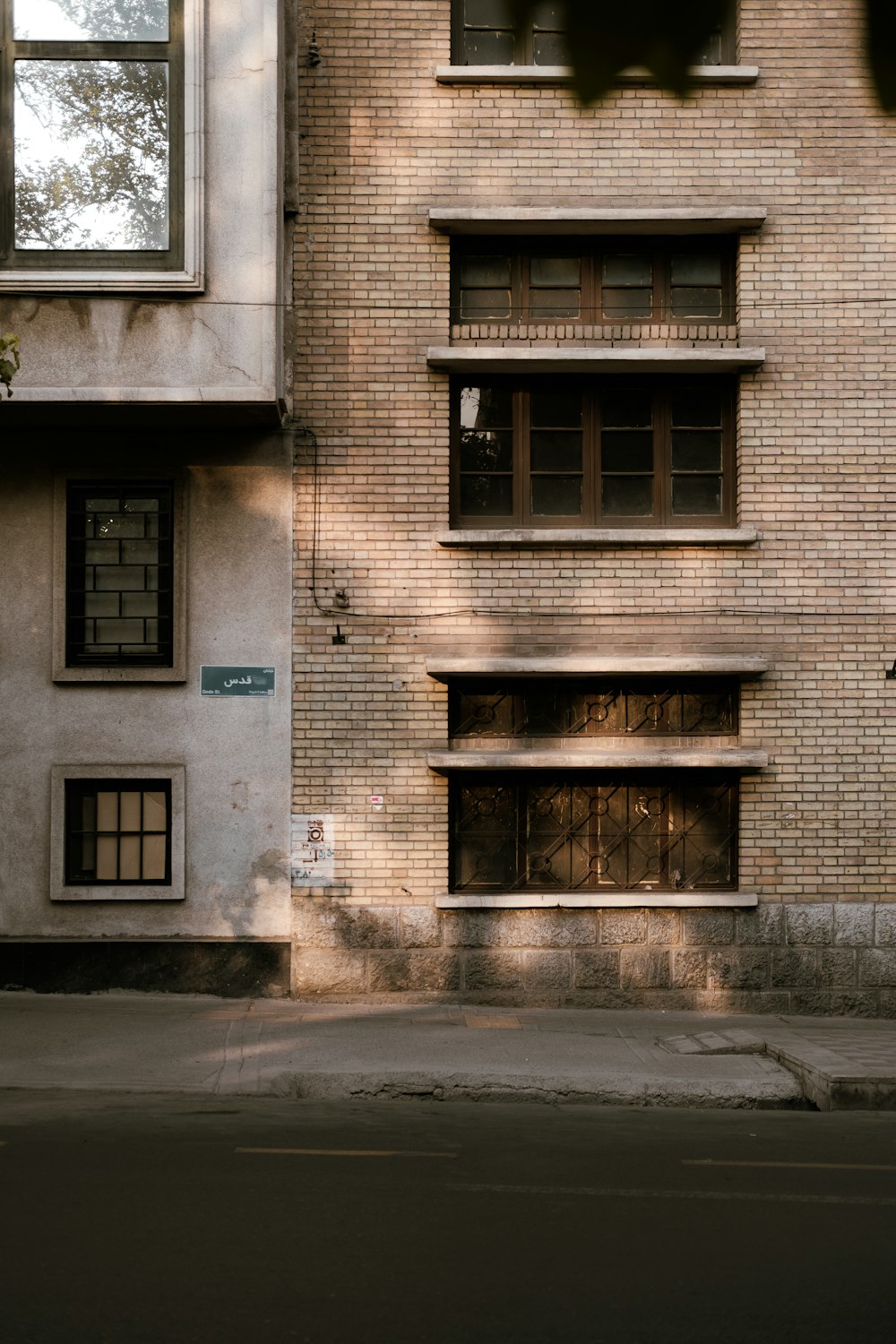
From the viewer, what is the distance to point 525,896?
39.0ft

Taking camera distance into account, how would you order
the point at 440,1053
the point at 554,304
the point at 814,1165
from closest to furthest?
the point at 814,1165 → the point at 440,1053 → the point at 554,304

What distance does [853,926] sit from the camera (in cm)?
1197

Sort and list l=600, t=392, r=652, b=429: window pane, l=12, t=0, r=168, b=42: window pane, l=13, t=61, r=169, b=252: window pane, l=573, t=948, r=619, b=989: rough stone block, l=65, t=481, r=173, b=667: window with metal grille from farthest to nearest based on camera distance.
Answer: l=600, t=392, r=652, b=429: window pane
l=65, t=481, r=173, b=667: window with metal grille
l=573, t=948, r=619, b=989: rough stone block
l=13, t=61, r=169, b=252: window pane
l=12, t=0, r=168, b=42: window pane

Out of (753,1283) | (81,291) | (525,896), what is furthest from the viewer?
(525,896)

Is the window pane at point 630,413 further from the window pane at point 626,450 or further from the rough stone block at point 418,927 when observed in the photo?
the rough stone block at point 418,927

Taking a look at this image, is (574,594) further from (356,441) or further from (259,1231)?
(259,1231)

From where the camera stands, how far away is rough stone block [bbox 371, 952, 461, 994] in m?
11.9

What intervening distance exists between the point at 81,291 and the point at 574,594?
185 inches

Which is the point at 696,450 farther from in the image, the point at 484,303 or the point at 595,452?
the point at 484,303

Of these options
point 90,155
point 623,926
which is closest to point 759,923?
point 623,926

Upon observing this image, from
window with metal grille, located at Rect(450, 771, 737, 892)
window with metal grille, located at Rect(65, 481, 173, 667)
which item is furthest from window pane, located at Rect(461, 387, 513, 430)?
window with metal grille, located at Rect(450, 771, 737, 892)

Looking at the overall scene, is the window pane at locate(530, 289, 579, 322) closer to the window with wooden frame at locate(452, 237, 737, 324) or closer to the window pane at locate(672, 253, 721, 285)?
the window with wooden frame at locate(452, 237, 737, 324)

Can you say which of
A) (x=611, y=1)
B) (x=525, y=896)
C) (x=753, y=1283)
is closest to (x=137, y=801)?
(x=525, y=896)

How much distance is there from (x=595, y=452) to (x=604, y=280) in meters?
1.51
